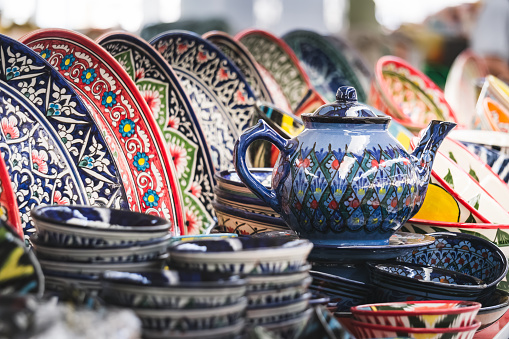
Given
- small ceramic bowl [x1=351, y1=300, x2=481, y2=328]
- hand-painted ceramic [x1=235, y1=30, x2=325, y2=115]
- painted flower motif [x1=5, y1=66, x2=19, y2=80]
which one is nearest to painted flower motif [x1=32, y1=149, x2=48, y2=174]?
painted flower motif [x1=5, y1=66, x2=19, y2=80]

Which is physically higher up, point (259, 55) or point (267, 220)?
point (259, 55)

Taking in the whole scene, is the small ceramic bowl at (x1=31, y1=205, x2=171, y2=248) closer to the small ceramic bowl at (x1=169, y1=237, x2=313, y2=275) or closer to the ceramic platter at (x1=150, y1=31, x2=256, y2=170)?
the small ceramic bowl at (x1=169, y1=237, x2=313, y2=275)

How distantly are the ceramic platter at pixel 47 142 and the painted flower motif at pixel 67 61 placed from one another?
14 centimetres

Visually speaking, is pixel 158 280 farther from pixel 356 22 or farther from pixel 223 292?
pixel 356 22

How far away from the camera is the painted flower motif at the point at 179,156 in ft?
4.59

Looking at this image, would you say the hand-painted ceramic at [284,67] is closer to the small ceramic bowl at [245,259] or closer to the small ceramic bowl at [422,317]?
the small ceramic bowl at [422,317]

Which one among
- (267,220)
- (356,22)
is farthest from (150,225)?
(356,22)

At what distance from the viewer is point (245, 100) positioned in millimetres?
1673

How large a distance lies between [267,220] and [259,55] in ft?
3.01

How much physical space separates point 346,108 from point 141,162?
1.28ft

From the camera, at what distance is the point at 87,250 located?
70cm

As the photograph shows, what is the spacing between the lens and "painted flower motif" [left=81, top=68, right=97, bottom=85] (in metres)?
1.20

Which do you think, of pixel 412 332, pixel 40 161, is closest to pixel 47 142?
pixel 40 161

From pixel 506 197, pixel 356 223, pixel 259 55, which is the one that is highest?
pixel 259 55
